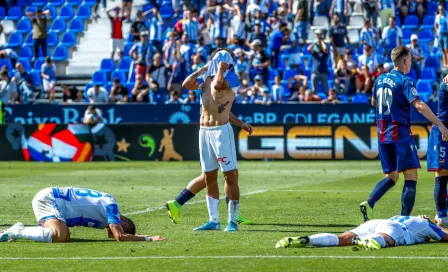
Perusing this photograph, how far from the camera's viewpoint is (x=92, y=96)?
35344 millimetres

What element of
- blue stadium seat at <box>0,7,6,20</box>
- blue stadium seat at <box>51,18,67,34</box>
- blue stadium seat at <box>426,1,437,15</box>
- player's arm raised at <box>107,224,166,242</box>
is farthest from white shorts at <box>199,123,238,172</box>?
blue stadium seat at <box>0,7,6,20</box>

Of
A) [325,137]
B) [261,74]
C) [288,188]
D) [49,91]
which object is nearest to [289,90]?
[261,74]

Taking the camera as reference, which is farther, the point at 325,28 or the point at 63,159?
the point at 325,28

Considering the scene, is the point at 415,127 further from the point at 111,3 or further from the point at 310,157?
the point at 111,3

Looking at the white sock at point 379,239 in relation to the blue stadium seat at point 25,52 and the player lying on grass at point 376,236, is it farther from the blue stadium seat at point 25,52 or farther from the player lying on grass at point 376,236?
the blue stadium seat at point 25,52

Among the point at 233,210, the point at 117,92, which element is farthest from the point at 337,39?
the point at 233,210

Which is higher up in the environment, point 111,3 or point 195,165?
point 111,3

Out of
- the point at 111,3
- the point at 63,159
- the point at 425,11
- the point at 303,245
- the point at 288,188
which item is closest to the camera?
the point at 303,245

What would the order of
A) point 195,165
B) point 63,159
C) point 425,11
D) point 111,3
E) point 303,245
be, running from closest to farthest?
point 303,245 < point 195,165 < point 63,159 < point 425,11 < point 111,3

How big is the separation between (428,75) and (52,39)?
1548 cm

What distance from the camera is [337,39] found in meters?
34.8

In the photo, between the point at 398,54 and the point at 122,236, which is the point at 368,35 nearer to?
the point at 398,54

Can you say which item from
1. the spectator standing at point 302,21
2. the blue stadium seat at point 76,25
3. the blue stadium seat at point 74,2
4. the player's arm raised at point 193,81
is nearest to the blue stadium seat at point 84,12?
the blue stadium seat at point 76,25

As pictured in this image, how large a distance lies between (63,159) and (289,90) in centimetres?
769
